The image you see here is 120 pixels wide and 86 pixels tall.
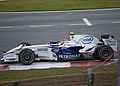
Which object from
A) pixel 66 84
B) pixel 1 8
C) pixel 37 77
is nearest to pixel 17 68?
pixel 37 77

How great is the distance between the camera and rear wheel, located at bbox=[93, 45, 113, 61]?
11421mm

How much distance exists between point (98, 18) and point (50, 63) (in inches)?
314

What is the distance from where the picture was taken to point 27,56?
1127cm

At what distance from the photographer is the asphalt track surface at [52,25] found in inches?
604

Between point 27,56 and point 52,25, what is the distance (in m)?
6.42

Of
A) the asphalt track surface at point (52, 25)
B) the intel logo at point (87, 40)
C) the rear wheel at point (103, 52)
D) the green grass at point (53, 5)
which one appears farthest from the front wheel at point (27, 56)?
the green grass at point (53, 5)

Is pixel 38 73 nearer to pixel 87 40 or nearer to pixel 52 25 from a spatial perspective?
pixel 87 40

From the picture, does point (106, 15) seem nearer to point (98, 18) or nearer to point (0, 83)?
point (98, 18)

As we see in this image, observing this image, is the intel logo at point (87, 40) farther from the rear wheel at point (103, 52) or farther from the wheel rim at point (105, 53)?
the wheel rim at point (105, 53)

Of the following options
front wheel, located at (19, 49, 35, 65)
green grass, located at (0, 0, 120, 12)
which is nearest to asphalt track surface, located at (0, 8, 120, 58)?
green grass, located at (0, 0, 120, 12)

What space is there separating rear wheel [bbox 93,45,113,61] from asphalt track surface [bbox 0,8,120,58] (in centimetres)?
343

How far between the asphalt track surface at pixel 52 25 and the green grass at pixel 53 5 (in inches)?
39.8

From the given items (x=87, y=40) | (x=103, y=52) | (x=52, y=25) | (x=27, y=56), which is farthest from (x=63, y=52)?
(x=52, y=25)

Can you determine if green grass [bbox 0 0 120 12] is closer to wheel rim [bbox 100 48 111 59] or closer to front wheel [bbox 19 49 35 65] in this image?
wheel rim [bbox 100 48 111 59]
